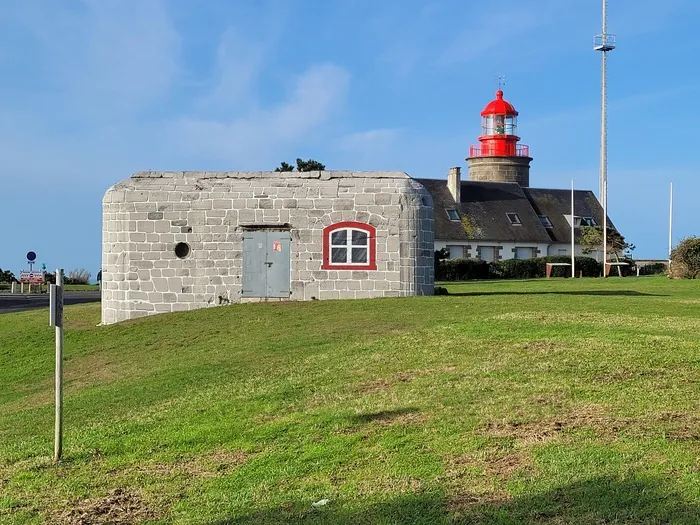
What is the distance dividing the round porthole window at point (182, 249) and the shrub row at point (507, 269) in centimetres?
2500

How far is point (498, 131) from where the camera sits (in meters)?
69.3

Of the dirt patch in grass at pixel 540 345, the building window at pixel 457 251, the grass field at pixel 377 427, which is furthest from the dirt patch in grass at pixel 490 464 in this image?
the building window at pixel 457 251

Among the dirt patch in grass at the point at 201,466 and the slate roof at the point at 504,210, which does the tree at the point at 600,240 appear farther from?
the dirt patch in grass at the point at 201,466

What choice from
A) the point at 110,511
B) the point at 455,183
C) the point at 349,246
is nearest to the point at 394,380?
the point at 110,511

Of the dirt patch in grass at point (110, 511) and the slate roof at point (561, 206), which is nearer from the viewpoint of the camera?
the dirt patch in grass at point (110, 511)

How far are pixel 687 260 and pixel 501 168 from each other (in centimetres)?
2705

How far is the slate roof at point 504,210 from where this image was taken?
62.8 m

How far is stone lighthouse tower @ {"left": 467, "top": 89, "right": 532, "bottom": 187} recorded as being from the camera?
6888 cm

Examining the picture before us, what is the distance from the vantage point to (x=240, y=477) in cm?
937

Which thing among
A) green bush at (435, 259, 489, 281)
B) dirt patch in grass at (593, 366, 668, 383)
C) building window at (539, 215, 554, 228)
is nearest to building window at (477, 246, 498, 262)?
building window at (539, 215, 554, 228)

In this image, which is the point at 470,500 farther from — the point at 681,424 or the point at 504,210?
the point at 504,210

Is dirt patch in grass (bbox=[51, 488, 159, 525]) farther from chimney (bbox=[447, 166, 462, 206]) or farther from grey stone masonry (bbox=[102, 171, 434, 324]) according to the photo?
→ chimney (bbox=[447, 166, 462, 206])

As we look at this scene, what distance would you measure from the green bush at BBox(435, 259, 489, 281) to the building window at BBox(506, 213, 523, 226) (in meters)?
11.9

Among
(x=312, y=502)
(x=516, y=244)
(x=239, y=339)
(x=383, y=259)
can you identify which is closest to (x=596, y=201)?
(x=516, y=244)
